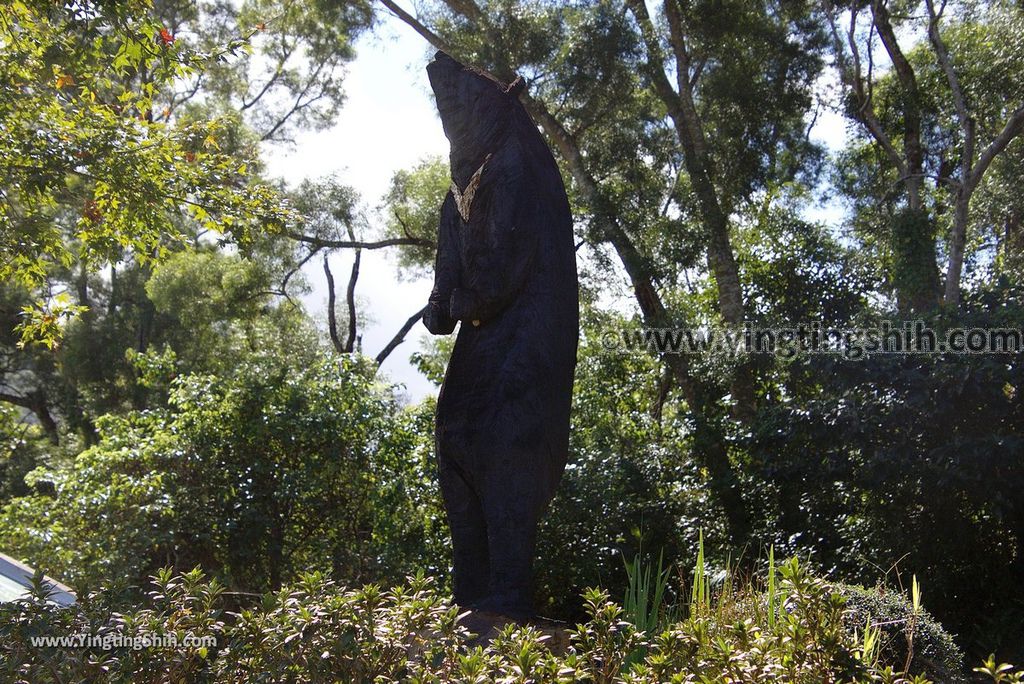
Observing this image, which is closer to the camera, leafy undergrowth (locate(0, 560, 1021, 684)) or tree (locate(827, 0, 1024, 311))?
leafy undergrowth (locate(0, 560, 1021, 684))

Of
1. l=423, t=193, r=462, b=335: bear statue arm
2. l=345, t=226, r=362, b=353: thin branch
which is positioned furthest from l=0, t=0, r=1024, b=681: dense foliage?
l=345, t=226, r=362, b=353: thin branch

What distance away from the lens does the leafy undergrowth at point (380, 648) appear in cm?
254

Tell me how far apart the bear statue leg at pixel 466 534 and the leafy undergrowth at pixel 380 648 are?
27.3 inches

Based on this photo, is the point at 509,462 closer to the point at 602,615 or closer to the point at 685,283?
the point at 602,615

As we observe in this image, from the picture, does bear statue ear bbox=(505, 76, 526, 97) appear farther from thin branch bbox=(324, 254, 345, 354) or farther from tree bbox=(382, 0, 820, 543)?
thin branch bbox=(324, 254, 345, 354)

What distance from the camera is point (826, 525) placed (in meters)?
8.01

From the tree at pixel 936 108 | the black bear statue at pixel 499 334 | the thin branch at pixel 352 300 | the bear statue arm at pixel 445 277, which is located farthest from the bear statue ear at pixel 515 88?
the thin branch at pixel 352 300

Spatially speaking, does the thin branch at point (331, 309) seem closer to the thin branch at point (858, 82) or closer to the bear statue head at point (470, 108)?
the thin branch at point (858, 82)

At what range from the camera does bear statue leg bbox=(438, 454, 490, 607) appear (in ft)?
12.2

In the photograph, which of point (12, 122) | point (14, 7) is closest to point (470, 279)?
point (14, 7)

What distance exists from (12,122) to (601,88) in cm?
732

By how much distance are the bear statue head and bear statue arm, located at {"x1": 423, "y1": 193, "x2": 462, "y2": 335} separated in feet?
0.80

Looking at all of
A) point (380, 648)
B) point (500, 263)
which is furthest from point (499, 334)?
point (380, 648)

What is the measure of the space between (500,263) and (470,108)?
0.71 m
